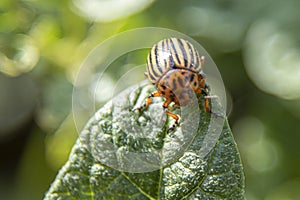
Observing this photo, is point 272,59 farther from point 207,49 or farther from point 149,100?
point 149,100

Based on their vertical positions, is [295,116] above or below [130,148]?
below

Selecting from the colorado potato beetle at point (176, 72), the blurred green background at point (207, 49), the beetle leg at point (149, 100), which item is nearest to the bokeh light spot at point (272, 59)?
the blurred green background at point (207, 49)

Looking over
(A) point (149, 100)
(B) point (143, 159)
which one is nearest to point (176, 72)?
(A) point (149, 100)

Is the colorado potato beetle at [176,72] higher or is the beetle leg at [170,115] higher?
the colorado potato beetle at [176,72]

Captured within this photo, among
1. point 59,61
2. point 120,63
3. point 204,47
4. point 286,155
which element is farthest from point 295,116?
point 59,61

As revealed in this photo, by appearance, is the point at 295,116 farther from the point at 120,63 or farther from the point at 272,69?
the point at 120,63

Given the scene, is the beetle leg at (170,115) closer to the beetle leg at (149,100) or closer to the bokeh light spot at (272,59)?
the beetle leg at (149,100)
